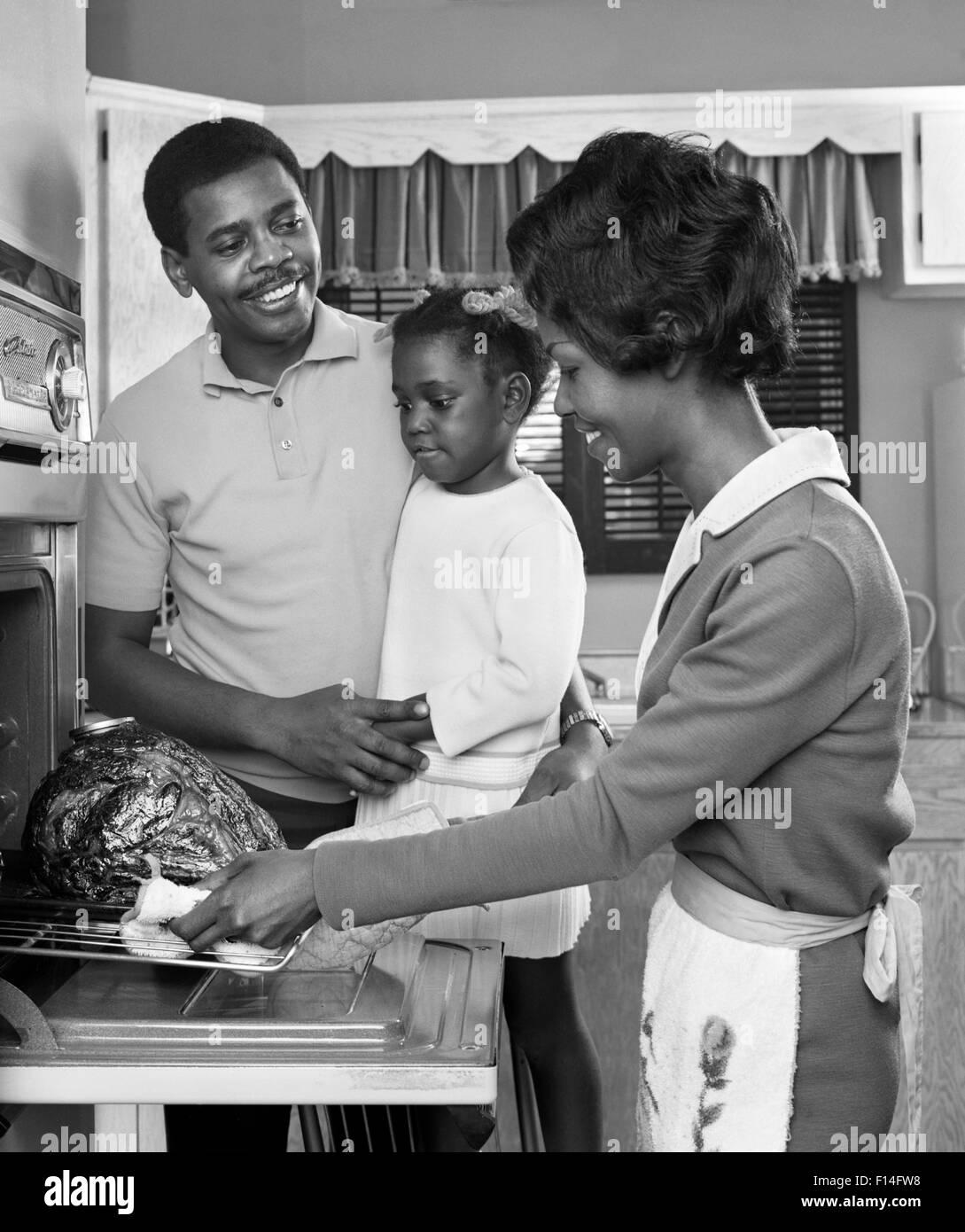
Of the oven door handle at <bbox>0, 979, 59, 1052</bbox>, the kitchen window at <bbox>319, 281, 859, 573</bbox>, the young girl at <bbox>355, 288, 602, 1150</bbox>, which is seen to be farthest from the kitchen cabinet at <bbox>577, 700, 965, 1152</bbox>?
the oven door handle at <bbox>0, 979, 59, 1052</bbox>

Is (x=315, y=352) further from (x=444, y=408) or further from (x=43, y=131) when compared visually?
(x=43, y=131)

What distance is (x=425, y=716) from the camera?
4.65 ft

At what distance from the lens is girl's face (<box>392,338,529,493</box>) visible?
1.45 meters

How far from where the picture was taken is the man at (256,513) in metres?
1.40

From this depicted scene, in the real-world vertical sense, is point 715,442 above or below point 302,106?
below

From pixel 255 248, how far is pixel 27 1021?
85cm

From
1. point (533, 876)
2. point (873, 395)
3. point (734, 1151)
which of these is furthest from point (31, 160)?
point (873, 395)

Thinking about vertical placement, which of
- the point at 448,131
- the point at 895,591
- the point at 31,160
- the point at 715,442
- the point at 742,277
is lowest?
the point at 895,591

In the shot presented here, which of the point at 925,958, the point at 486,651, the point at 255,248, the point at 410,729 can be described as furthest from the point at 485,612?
the point at 925,958

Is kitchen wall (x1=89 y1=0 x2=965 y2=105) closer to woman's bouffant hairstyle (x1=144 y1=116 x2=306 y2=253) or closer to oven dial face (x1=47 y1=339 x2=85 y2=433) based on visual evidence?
woman's bouffant hairstyle (x1=144 y1=116 x2=306 y2=253)

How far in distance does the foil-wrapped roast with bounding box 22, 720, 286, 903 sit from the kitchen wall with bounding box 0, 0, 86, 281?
41 centimetres

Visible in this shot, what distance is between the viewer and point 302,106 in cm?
307

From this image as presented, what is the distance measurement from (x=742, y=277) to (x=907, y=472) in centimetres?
243
